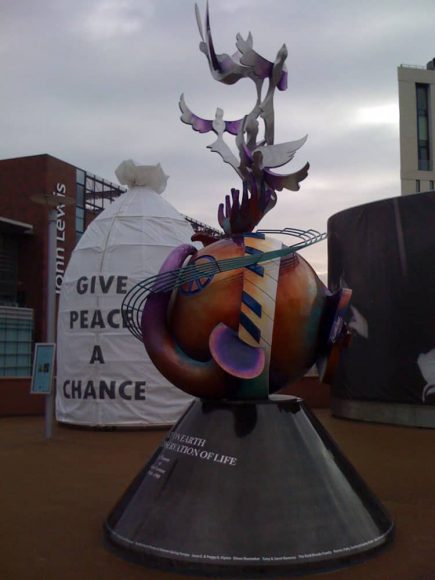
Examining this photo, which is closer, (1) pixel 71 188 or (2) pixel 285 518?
(2) pixel 285 518

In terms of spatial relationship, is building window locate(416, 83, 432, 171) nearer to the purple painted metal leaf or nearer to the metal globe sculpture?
the metal globe sculpture

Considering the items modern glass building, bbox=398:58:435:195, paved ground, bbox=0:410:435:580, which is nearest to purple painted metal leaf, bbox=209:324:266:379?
paved ground, bbox=0:410:435:580

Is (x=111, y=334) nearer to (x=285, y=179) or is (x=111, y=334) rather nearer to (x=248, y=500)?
(x=285, y=179)

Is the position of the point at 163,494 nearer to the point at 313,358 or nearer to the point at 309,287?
the point at 313,358

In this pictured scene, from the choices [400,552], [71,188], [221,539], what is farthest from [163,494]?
[71,188]

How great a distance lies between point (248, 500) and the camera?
214 inches

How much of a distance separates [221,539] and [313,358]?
203 cm

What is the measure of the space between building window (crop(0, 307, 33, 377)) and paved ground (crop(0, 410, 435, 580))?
17396mm

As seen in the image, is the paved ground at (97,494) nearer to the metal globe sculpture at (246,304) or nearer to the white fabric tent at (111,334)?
the white fabric tent at (111,334)

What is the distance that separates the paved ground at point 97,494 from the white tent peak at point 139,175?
6134 millimetres

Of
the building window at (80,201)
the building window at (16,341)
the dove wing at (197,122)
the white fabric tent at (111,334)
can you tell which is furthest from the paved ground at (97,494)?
the building window at (80,201)

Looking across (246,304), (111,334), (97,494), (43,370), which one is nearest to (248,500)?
(246,304)

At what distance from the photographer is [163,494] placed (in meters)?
5.73

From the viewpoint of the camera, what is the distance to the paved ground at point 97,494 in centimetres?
540
